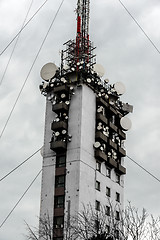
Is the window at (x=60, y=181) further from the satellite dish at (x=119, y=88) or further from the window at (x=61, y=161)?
the satellite dish at (x=119, y=88)

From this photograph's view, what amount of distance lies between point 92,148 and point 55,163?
630 centimetres

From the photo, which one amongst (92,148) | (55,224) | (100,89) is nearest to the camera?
(55,224)

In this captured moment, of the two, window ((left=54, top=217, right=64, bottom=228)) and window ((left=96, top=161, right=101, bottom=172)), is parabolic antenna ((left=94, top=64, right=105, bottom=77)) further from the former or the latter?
window ((left=54, top=217, right=64, bottom=228))

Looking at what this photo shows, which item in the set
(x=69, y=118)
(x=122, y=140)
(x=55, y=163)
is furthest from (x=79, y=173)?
(x=122, y=140)

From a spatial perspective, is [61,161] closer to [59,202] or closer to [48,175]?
[48,175]

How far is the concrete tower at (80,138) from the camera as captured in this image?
74.4m

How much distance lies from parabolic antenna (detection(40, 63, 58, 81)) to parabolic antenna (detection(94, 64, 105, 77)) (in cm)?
671

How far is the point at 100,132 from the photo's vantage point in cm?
8025

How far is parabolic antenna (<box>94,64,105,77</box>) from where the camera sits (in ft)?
278

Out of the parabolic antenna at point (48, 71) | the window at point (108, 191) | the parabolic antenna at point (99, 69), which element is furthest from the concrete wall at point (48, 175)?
the parabolic antenna at point (99, 69)

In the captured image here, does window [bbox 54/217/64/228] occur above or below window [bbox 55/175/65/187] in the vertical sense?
below

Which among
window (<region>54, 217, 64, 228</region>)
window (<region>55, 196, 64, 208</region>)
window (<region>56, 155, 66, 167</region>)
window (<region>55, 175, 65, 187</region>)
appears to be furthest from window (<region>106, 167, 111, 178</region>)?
window (<region>54, 217, 64, 228</region>)

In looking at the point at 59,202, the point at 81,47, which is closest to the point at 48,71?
the point at 81,47

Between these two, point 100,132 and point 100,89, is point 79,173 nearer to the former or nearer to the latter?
point 100,132
